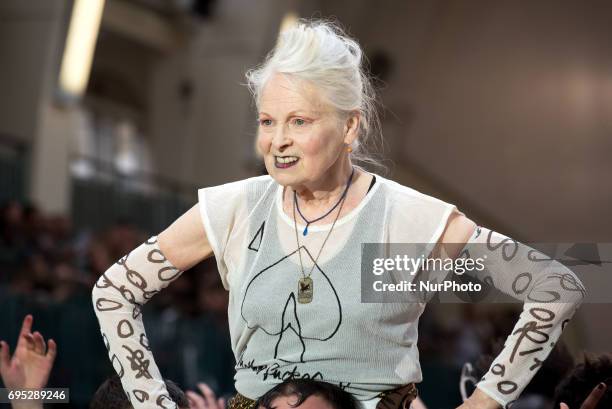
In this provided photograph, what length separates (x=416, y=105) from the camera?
15922 mm

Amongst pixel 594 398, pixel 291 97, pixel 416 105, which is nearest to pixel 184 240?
pixel 291 97

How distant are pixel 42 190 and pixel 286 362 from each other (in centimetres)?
818

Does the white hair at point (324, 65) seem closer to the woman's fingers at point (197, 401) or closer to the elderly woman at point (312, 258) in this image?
the elderly woman at point (312, 258)

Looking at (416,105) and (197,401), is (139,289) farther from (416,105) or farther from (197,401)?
(416,105)

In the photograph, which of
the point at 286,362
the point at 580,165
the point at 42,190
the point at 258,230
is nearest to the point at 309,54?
the point at 258,230

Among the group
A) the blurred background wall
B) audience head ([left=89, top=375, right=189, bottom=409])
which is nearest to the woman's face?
audience head ([left=89, top=375, right=189, bottom=409])

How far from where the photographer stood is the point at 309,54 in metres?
2.56

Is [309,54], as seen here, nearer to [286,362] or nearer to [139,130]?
[286,362]

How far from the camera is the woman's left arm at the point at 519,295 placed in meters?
2.46

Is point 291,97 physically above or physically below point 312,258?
above

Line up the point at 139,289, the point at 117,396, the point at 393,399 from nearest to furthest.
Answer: the point at 393,399, the point at 139,289, the point at 117,396

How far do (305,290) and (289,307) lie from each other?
5 centimetres

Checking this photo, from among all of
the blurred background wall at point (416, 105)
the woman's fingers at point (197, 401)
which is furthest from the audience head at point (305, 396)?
the blurred background wall at point (416, 105)

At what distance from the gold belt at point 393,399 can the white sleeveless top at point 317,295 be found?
0.02 metres
